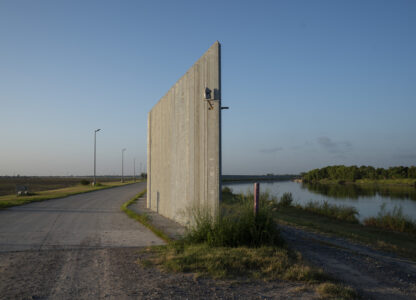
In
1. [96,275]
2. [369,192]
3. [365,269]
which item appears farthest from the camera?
[369,192]

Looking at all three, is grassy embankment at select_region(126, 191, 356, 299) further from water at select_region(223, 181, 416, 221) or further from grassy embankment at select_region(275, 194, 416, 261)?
grassy embankment at select_region(275, 194, 416, 261)


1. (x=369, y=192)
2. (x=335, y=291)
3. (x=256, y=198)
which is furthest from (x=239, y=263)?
(x=369, y=192)

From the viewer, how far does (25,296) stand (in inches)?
151

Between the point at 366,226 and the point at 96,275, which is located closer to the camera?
the point at 96,275

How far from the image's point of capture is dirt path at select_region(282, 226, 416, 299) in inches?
166

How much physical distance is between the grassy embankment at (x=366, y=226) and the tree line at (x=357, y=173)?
4018 cm

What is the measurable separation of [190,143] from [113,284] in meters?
5.28

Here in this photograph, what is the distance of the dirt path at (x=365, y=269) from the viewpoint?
13.8 ft

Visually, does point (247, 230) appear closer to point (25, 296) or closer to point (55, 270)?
point (55, 270)

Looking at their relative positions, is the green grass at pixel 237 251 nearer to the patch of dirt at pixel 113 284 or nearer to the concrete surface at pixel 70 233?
the patch of dirt at pixel 113 284

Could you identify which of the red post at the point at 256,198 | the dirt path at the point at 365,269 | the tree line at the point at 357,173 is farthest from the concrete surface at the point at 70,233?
the tree line at the point at 357,173

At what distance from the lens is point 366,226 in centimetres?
1345

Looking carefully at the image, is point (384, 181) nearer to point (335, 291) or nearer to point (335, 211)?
point (335, 211)

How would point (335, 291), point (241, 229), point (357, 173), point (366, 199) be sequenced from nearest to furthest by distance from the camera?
point (335, 291)
point (241, 229)
point (366, 199)
point (357, 173)
